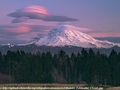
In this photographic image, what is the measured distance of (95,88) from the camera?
90.2 metres


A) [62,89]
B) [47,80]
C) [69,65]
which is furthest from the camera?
[69,65]

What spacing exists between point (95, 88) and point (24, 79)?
129ft

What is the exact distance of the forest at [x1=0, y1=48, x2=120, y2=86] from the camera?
121625 millimetres

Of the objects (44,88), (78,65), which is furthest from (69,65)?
(44,88)

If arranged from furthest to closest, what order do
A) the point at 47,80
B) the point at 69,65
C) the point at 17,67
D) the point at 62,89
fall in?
the point at 69,65 → the point at 17,67 → the point at 47,80 → the point at 62,89

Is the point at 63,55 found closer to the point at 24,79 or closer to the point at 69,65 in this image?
the point at 69,65

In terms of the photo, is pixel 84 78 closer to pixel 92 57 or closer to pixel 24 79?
pixel 92 57

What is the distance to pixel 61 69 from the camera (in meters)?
143

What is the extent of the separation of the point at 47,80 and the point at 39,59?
16193 mm

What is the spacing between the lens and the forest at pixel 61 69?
122m

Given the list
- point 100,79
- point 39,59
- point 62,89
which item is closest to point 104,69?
point 100,79

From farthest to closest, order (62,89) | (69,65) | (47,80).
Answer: (69,65)
(47,80)
(62,89)

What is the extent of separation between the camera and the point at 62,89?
8944cm

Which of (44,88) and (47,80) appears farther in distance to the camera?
(47,80)
